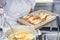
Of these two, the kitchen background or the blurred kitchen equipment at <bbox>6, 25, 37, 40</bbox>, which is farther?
the kitchen background

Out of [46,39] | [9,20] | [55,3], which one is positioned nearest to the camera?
[46,39]

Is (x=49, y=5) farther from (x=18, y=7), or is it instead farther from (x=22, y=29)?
(x=22, y=29)

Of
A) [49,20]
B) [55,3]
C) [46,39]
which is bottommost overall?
[46,39]

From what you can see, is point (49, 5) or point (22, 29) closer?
point (22, 29)

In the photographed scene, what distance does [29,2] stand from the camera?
4.32 ft

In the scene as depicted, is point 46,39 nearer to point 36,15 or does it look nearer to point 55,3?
point 36,15

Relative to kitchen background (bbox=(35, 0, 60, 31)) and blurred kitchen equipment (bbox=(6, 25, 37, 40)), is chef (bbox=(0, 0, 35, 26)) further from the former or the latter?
blurred kitchen equipment (bbox=(6, 25, 37, 40))

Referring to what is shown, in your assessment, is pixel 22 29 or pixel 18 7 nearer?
pixel 22 29

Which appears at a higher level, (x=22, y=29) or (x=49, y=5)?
(x=49, y=5)

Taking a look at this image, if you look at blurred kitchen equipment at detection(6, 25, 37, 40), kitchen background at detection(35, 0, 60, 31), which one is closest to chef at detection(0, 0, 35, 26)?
kitchen background at detection(35, 0, 60, 31)

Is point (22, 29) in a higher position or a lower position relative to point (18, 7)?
lower

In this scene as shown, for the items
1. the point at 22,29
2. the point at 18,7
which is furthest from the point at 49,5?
the point at 22,29

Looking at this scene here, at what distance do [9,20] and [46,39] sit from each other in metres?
0.34

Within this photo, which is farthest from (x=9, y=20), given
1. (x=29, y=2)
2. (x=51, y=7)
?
(x=51, y=7)
